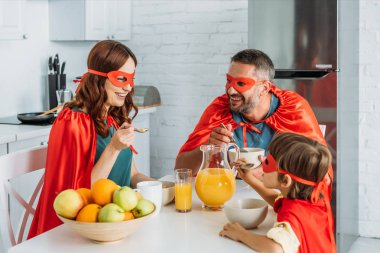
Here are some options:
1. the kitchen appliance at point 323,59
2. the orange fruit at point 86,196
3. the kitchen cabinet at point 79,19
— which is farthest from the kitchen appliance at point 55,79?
the orange fruit at point 86,196

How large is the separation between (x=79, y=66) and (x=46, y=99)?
0.49 m

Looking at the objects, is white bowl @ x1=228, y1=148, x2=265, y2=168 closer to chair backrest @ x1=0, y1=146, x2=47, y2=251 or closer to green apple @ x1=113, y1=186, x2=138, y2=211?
green apple @ x1=113, y1=186, x2=138, y2=211

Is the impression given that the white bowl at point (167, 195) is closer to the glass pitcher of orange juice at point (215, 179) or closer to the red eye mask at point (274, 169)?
the glass pitcher of orange juice at point (215, 179)

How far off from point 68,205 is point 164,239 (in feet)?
0.89

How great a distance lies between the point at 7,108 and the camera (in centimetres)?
380

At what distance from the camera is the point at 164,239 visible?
61.9 inches

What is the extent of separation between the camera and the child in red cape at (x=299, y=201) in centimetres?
152

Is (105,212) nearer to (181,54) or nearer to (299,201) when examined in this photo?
(299,201)

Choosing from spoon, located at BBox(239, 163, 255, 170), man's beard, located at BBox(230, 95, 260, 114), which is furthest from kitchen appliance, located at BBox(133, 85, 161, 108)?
spoon, located at BBox(239, 163, 255, 170)
